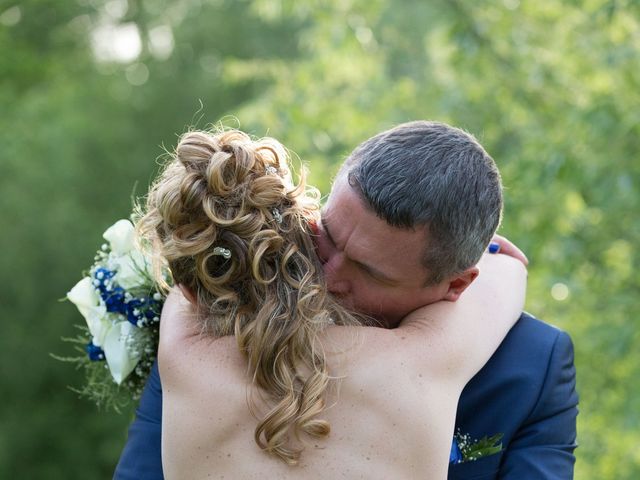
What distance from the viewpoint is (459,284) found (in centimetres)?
310

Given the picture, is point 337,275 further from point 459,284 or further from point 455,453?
point 455,453

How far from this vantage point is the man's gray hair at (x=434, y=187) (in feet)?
9.18

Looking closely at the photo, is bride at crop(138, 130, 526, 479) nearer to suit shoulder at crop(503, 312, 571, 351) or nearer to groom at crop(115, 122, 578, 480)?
groom at crop(115, 122, 578, 480)

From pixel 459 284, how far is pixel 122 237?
1.23 meters

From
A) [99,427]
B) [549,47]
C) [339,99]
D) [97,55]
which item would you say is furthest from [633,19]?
[97,55]

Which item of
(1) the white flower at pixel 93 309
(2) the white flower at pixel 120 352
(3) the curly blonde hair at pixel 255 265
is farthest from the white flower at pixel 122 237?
(3) the curly blonde hair at pixel 255 265

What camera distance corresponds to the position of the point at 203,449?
269cm

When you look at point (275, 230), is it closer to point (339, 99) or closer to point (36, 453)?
point (339, 99)

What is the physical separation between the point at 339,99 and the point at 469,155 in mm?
6300

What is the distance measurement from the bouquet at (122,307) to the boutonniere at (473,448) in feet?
3.65

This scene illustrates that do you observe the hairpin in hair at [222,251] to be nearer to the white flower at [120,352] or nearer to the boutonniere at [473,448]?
the white flower at [120,352]

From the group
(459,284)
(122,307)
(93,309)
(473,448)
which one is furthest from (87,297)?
(473,448)

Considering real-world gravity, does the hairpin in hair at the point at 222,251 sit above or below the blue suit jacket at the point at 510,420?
above

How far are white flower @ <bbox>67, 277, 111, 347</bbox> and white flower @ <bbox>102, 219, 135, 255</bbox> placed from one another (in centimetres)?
15
